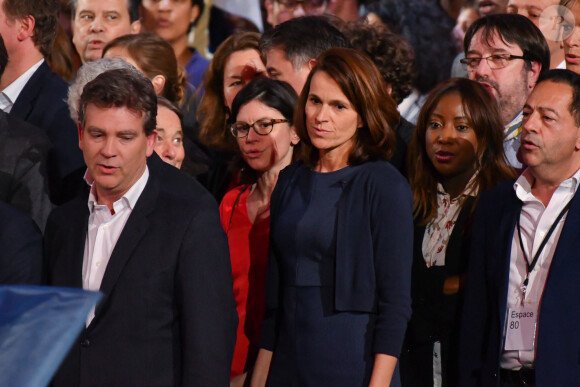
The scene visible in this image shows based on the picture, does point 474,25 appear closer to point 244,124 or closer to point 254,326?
point 244,124

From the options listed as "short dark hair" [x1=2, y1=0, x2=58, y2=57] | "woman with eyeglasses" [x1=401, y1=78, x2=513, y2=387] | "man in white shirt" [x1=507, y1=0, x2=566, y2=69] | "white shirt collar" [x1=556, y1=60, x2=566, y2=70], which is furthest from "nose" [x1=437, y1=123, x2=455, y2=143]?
"short dark hair" [x1=2, y1=0, x2=58, y2=57]

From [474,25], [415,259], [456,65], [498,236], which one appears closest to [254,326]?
[415,259]

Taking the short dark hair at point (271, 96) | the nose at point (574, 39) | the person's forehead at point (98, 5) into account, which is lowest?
the short dark hair at point (271, 96)

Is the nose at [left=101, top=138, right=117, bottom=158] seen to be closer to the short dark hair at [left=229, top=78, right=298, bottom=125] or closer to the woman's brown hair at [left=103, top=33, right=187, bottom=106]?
the short dark hair at [left=229, top=78, right=298, bottom=125]

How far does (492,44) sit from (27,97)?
2220 mm

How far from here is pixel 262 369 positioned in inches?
147

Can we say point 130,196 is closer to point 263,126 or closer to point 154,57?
point 263,126

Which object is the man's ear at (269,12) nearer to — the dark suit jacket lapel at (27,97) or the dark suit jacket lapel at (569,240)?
the dark suit jacket lapel at (27,97)

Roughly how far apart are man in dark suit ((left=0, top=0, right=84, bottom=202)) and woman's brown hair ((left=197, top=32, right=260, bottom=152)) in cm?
85

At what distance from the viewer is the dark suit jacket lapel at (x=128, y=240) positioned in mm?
3320

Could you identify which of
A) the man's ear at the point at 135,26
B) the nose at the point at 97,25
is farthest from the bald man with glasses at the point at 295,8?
the nose at the point at 97,25

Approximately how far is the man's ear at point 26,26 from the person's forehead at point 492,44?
2.17 m

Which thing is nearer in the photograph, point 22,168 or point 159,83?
point 22,168

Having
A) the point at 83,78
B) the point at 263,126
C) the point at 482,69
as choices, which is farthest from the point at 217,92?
the point at 482,69
